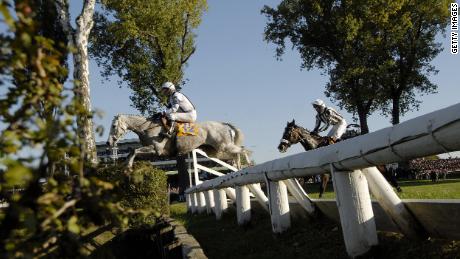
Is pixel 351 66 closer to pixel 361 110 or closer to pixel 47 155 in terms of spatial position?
pixel 361 110

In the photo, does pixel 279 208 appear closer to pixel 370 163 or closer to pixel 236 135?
pixel 370 163

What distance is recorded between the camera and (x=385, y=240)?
12.3ft

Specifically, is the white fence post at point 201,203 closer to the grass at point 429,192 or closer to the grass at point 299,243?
the grass at point 429,192

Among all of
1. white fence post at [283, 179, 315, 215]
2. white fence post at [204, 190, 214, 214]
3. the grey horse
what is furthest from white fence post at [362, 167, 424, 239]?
the grey horse

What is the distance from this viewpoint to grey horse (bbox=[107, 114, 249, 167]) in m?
13.4

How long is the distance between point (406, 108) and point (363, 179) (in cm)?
2899

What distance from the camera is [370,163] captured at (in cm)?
317

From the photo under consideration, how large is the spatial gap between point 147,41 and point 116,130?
1388cm

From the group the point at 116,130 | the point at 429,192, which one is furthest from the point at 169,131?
the point at 429,192

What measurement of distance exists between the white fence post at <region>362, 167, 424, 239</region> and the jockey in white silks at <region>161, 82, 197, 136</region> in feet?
33.4

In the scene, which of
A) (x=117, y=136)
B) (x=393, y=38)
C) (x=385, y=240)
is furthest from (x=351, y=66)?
(x=385, y=240)

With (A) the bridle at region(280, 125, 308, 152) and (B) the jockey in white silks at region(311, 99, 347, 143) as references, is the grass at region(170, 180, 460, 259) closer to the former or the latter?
(A) the bridle at region(280, 125, 308, 152)

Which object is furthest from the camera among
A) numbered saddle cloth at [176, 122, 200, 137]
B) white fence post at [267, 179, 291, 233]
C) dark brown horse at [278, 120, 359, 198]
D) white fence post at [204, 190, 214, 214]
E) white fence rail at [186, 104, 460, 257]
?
numbered saddle cloth at [176, 122, 200, 137]

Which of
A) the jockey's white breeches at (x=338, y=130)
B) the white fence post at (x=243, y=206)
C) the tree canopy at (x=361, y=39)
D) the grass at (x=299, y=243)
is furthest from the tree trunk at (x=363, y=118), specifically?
the white fence post at (x=243, y=206)
